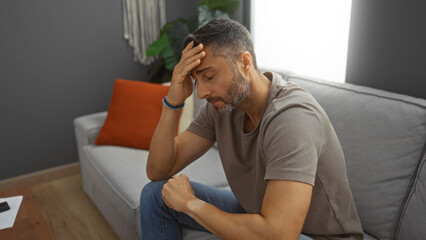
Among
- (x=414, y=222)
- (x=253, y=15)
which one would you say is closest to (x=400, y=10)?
(x=414, y=222)

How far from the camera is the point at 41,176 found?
2652mm

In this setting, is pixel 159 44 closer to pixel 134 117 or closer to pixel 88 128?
pixel 134 117

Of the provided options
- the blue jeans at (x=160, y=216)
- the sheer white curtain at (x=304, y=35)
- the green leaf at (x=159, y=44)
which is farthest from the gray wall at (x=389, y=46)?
the green leaf at (x=159, y=44)

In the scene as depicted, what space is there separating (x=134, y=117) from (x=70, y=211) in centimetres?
76

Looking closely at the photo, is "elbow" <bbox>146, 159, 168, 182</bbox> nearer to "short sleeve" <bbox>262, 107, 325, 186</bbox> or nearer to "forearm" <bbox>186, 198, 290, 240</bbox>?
"forearm" <bbox>186, 198, 290, 240</bbox>

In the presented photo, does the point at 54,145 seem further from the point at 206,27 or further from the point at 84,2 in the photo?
the point at 206,27

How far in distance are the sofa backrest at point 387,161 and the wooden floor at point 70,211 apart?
1.37m

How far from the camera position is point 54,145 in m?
2.69

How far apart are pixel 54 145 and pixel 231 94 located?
2032 mm

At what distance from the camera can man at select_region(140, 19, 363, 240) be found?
911 mm

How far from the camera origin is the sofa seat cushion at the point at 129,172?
1641 mm

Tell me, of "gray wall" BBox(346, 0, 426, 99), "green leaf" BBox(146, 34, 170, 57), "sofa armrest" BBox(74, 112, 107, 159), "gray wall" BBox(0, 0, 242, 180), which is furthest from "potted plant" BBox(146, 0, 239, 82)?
"gray wall" BBox(346, 0, 426, 99)

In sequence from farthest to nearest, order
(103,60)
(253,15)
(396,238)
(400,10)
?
Result: (103,60) → (253,15) → (400,10) → (396,238)

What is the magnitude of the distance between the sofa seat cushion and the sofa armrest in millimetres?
65
